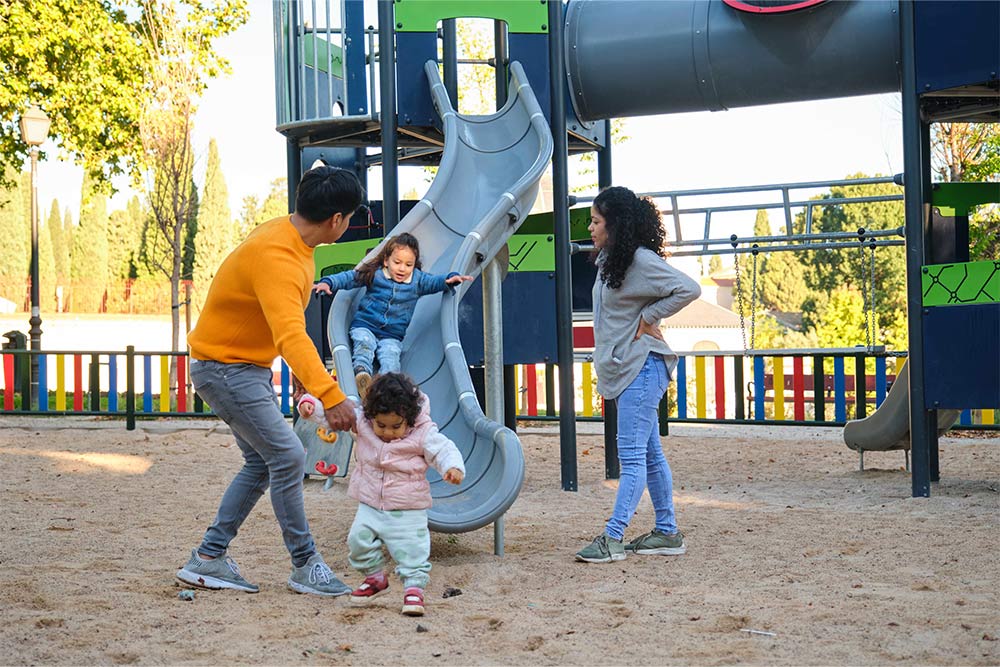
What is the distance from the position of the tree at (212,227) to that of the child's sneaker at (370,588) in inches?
1446

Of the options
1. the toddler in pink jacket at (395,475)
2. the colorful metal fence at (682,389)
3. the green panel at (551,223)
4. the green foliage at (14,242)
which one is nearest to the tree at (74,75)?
the colorful metal fence at (682,389)

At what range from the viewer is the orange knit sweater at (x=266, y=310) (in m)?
4.07

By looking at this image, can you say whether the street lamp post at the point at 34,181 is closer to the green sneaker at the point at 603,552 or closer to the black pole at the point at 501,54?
the black pole at the point at 501,54

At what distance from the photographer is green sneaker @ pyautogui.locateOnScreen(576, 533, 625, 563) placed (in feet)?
17.2

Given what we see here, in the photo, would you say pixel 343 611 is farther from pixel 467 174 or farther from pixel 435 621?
pixel 467 174

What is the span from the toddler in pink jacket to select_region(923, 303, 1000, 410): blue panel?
13.4 ft

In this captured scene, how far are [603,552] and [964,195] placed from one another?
4503 millimetres

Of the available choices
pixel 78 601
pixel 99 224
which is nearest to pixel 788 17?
pixel 78 601

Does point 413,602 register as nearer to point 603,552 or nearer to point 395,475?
point 395,475

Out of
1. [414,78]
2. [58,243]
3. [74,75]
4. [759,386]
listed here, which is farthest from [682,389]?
[58,243]

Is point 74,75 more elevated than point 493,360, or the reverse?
point 74,75

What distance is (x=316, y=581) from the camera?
4.54 meters

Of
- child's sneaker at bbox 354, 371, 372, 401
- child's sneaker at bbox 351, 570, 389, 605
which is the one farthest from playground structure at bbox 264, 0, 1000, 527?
child's sneaker at bbox 351, 570, 389, 605

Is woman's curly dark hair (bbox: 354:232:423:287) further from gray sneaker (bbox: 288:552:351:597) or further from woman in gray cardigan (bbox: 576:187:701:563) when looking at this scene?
gray sneaker (bbox: 288:552:351:597)
